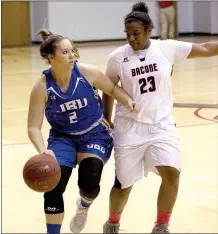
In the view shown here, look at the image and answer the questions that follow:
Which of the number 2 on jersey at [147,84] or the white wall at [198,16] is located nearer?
the number 2 on jersey at [147,84]

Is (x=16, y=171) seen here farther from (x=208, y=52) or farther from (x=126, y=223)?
(x=208, y=52)

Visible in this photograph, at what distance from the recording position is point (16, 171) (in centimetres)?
731

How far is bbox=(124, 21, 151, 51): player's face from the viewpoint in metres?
4.99

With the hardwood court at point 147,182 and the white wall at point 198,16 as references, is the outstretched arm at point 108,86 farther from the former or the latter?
the white wall at point 198,16

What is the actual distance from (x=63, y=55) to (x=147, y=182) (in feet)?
7.67

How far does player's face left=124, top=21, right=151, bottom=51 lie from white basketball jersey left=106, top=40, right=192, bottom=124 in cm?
8

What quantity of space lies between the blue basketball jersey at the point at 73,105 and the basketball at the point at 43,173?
39 centimetres

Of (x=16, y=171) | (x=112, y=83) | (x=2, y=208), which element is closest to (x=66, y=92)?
(x=112, y=83)

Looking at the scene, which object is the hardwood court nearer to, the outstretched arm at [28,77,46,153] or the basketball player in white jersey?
the basketball player in white jersey

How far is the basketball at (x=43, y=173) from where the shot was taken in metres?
4.59

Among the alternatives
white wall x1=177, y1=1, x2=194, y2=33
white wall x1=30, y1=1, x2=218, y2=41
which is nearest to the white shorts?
white wall x1=30, y1=1, x2=218, y2=41

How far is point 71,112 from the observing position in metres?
4.97

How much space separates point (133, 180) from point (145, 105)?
57 cm

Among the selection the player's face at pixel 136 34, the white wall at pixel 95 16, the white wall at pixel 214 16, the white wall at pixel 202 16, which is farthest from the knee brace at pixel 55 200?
the white wall at pixel 202 16
